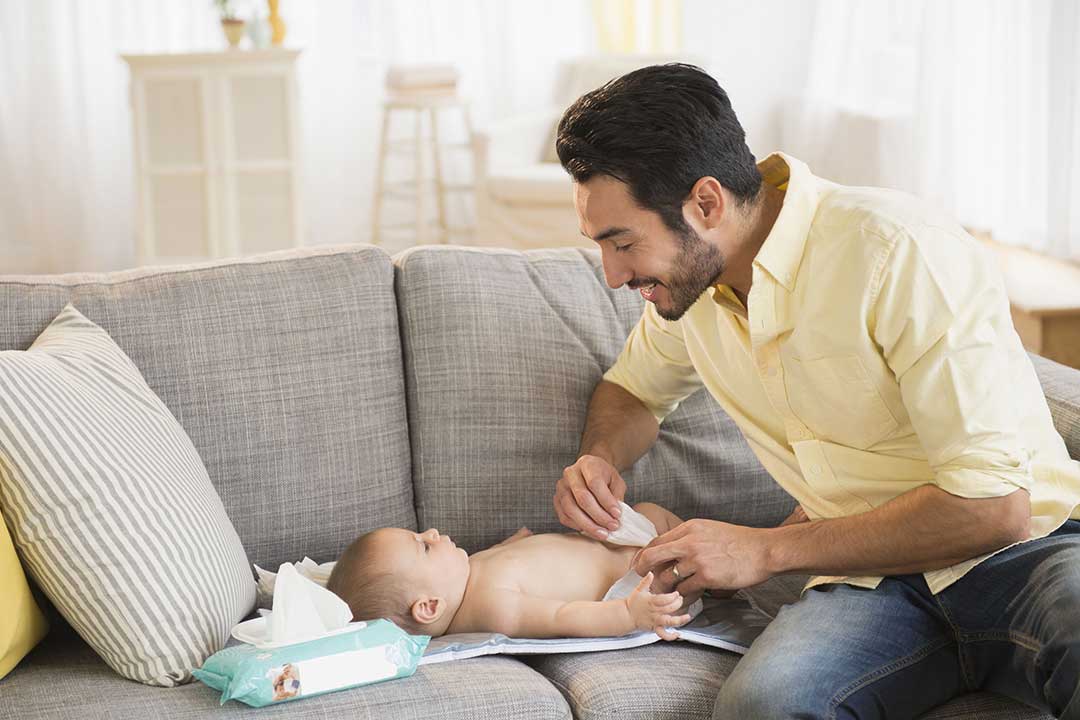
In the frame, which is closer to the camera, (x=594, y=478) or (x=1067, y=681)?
(x=1067, y=681)

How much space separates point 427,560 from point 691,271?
0.55m

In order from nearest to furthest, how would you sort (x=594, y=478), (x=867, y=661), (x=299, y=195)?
(x=867, y=661) → (x=594, y=478) → (x=299, y=195)

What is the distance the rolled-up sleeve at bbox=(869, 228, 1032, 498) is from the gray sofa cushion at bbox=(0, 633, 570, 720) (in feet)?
1.87

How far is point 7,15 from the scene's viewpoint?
18.3ft

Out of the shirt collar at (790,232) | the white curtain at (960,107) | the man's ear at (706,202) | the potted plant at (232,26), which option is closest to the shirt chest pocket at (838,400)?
the shirt collar at (790,232)

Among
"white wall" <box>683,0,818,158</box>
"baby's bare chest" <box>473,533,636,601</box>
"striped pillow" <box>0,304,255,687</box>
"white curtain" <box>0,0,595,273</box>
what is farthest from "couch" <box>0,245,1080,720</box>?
"white wall" <box>683,0,818,158</box>

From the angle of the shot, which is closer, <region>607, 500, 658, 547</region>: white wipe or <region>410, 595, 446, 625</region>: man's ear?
<region>410, 595, 446, 625</region>: man's ear

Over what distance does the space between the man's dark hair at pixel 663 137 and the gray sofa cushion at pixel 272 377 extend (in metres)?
0.52

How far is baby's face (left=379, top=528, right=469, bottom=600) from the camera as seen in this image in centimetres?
174

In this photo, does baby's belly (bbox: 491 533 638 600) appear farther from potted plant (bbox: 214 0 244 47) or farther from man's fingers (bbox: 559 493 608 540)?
potted plant (bbox: 214 0 244 47)

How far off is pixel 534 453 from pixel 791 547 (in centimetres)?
50

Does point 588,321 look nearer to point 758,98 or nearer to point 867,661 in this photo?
point 867,661

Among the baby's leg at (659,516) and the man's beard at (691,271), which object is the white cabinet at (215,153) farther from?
the man's beard at (691,271)

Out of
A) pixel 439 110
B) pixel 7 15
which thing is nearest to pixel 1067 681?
pixel 439 110
